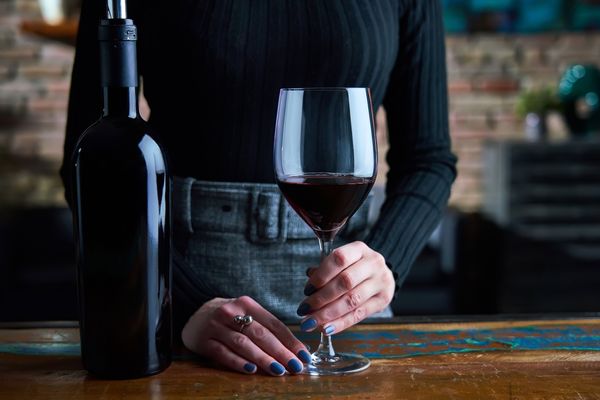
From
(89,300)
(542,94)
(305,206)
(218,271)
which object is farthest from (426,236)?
(542,94)

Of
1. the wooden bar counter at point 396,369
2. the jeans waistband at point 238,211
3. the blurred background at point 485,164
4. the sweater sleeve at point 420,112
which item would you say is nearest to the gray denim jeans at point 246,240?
the jeans waistband at point 238,211

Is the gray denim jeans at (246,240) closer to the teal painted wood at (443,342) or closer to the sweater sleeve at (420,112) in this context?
the sweater sleeve at (420,112)

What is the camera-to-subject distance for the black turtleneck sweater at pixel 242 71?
51.2 inches

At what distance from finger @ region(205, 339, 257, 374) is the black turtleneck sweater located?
446 millimetres

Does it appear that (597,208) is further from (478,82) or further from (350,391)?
(350,391)

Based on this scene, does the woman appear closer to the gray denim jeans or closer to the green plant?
the gray denim jeans

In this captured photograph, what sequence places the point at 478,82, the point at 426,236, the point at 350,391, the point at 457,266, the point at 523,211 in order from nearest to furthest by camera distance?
the point at 350,391 → the point at 426,236 → the point at 457,266 → the point at 523,211 → the point at 478,82

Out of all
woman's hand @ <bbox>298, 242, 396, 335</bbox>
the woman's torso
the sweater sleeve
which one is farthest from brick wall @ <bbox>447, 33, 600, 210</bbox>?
woman's hand @ <bbox>298, 242, 396, 335</bbox>

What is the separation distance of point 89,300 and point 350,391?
0.84 ft

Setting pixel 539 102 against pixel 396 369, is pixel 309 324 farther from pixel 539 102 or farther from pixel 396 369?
pixel 539 102

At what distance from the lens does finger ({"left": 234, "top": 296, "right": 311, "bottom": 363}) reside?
2.88 feet

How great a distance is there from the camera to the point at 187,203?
4.28 ft

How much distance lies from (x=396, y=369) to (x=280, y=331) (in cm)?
12

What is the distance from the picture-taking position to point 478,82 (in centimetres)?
441
